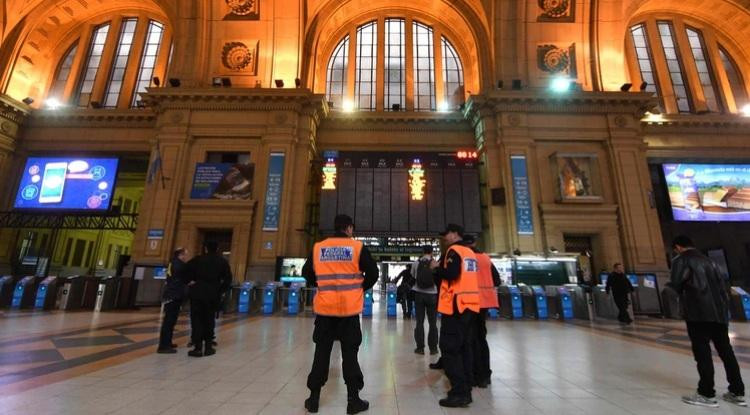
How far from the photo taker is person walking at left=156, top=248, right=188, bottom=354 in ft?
17.0

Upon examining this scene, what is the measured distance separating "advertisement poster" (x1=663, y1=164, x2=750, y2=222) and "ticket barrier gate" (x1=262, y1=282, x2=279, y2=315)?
1762cm

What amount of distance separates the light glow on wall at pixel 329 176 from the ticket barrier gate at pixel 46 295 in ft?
33.8

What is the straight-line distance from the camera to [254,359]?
15.8ft

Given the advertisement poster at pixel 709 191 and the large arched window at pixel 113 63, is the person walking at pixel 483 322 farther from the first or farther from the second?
the large arched window at pixel 113 63

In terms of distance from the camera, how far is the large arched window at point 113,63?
1914 cm

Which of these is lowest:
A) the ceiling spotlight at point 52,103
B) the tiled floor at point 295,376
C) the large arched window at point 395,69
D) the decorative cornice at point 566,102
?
the tiled floor at point 295,376

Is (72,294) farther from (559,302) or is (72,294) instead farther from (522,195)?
(522,195)

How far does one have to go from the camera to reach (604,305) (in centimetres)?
1180

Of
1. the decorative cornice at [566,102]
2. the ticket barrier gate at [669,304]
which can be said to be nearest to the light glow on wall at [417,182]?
the decorative cornice at [566,102]

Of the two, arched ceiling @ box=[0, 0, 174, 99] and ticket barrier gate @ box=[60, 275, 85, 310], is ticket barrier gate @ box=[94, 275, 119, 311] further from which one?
arched ceiling @ box=[0, 0, 174, 99]

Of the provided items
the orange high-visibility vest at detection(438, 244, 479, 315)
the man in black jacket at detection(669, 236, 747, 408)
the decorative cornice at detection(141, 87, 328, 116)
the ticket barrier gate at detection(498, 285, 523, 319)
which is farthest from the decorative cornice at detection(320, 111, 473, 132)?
the orange high-visibility vest at detection(438, 244, 479, 315)

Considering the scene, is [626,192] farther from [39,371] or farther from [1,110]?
[1,110]

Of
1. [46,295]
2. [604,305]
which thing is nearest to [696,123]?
[604,305]

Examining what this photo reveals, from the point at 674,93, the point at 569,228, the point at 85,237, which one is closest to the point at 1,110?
the point at 85,237
